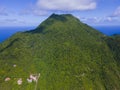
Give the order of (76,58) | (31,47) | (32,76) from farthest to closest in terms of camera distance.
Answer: (31,47)
(76,58)
(32,76)

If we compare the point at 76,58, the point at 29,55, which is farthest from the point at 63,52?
the point at 29,55

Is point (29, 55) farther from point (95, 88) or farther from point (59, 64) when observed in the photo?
point (95, 88)

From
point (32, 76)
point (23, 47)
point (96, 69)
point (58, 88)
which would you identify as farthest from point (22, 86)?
point (96, 69)

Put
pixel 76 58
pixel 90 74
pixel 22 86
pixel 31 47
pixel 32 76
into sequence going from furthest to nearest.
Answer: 1. pixel 31 47
2. pixel 76 58
3. pixel 90 74
4. pixel 32 76
5. pixel 22 86

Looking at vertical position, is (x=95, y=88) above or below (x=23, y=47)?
below

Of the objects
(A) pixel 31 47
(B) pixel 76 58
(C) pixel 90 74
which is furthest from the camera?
(A) pixel 31 47

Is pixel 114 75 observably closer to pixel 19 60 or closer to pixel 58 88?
pixel 58 88

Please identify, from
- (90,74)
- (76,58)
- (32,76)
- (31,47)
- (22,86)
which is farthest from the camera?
(31,47)

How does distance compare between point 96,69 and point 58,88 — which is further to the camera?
point 96,69

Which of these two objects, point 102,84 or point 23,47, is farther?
point 23,47
